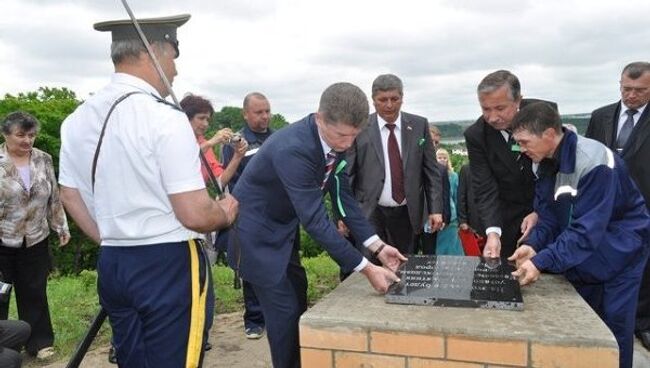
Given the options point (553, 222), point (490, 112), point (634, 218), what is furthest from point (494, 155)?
point (634, 218)

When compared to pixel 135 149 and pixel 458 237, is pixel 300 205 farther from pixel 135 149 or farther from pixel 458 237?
pixel 458 237

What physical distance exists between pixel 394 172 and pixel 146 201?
9.45 ft

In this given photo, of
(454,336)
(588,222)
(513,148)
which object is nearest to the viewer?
(454,336)

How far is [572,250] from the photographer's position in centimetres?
288

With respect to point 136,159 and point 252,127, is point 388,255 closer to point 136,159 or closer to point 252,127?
point 136,159

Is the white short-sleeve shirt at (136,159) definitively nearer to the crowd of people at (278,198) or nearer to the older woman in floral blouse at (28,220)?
the crowd of people at (278,198)

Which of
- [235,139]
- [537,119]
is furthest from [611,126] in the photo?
[235,139]

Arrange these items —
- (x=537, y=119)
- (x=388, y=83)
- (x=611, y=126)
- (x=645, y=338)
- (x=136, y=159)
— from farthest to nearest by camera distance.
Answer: (x=611, y=126)
(x=388, y=83)
(x=645, y=338)
(x=537, y=119)
(x=136, y=159)

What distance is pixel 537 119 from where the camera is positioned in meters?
2.99

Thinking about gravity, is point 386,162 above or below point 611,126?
below

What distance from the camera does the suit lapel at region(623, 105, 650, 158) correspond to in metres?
4.73

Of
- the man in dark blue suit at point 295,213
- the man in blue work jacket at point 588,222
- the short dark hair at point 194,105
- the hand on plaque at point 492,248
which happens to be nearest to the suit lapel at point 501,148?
the hand on plaque at point 492,248

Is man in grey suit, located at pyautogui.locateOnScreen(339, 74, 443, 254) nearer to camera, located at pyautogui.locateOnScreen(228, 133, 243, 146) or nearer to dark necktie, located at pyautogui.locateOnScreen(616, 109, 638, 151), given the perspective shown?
camera, located at pyautogui.locateOnScreen(228, 133, 243, 146)

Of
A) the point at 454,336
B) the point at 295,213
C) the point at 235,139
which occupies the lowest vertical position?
the point at 454,336
